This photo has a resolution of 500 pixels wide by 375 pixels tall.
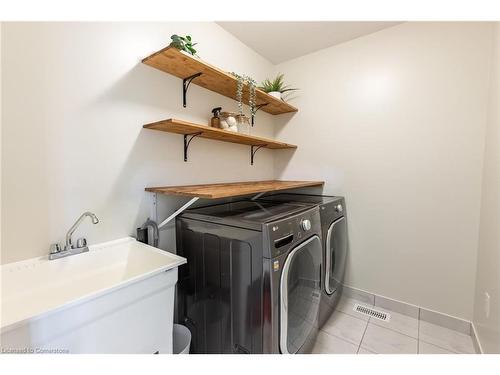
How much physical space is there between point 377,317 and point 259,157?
1794 millimetres

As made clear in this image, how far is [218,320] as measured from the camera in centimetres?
125

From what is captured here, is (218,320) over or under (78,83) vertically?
under

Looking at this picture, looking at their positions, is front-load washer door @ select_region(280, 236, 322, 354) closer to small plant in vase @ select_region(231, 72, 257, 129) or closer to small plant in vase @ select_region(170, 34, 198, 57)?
small plant in vase @ select_region(231, 72, 257, 129)

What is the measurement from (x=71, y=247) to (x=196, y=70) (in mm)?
1240

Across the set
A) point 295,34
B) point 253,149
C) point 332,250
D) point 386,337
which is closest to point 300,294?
point 332,250

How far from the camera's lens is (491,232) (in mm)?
1393

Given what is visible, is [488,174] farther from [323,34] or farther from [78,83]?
[78,83]

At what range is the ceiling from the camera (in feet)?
6.18

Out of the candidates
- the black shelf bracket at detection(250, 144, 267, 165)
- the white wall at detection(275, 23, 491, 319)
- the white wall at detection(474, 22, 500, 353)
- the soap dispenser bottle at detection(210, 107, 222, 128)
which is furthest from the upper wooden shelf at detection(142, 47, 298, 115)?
the white wall at detection(474, 22, 500, 353)

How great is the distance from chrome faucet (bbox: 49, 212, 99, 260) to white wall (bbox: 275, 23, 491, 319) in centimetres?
197

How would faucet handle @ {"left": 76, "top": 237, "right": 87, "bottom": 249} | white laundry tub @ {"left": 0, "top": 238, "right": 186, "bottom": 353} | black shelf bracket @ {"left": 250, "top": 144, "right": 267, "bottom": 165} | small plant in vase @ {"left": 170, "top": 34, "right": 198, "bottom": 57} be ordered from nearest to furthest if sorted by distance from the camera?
white laundry tub @ {"left": 0, "top": 238, "right": 186, "bottom": 353}, faucet handle @ {"left": 76, "top": 237, "right": 87, "bottom": 249}, small plant in vase @ {"left": 170, "top": 34, "right": 198, "bottom": 57}, black shelf bracket @ {"left": 250, "top": 144, "right": 267, "bottom": 165}

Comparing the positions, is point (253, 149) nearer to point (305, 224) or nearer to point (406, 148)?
point (305, 224)

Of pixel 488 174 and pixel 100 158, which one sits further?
pixel 488 174
